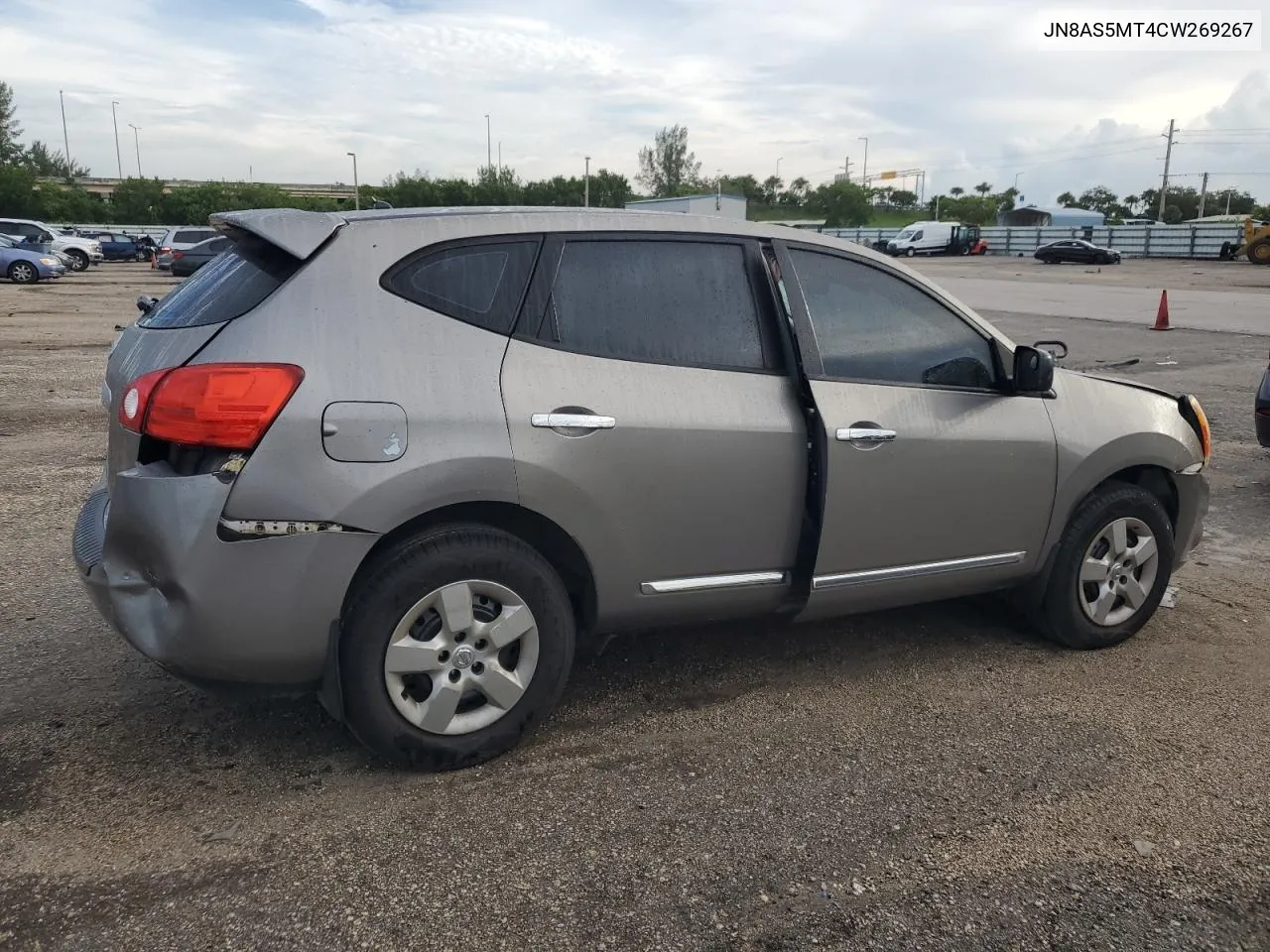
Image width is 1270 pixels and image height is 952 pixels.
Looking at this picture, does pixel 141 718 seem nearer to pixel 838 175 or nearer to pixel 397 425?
pixel 397 425

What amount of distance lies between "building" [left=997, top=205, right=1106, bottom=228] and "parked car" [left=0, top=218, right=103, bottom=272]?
76.7 meters

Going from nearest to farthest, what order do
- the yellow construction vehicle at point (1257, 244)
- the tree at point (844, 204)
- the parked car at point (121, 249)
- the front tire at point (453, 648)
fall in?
the front tire at point (453, 648) → the yellow construction vehicle at point (1257, 244) → the parked car at point (121, 249) → the tree at point (844, 204)

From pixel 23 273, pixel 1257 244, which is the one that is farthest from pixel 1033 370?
pixel 1257 244

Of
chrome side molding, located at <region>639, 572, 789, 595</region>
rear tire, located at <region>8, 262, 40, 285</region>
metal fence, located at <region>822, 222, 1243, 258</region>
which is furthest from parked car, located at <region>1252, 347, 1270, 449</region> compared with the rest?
metal fence, located at <region>822, 222, 1243, 258</region>

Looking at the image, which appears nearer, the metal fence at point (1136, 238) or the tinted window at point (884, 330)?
the tinted window at point (884, 330)

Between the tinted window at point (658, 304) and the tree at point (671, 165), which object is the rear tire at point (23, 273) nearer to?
the tinted window at point (658, 304)

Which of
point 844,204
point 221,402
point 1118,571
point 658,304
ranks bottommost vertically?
point 1118,571

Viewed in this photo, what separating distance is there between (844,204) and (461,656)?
351 feet

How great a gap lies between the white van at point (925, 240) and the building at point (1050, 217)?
29.8 meters

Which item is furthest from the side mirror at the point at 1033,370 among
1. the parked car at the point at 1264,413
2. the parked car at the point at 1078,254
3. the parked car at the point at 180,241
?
the parked car at the point at 1078,254

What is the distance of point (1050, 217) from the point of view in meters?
97.5

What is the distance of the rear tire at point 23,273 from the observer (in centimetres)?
2820

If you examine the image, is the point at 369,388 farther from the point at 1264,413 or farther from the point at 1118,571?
the point at 1264,413

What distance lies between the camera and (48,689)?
12.2 feet
